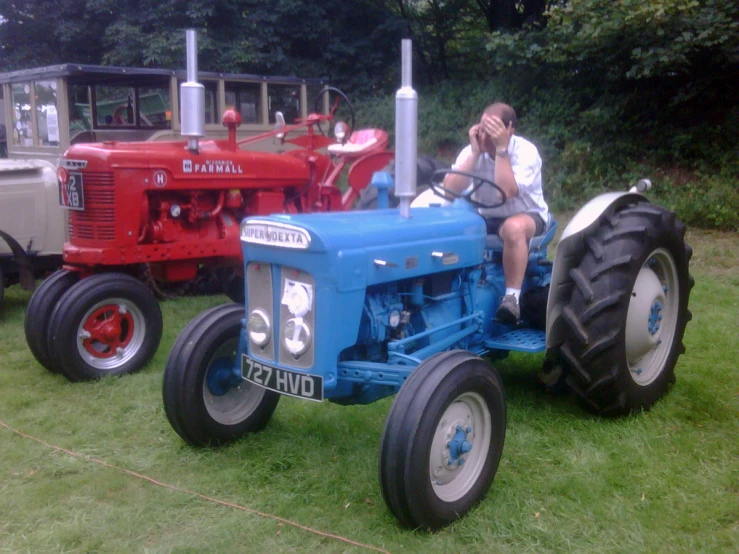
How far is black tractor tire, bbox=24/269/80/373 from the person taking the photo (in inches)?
175

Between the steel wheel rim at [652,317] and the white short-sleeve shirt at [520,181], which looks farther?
the white short-sleeve shirt at [520,181]

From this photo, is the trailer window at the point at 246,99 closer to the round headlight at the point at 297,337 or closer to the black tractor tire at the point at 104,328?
the black tractor tire at the point at 104,328

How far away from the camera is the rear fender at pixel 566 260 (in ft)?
11.7

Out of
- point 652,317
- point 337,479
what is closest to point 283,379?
point 337,479

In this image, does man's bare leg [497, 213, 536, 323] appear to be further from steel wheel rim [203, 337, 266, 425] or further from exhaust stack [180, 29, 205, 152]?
exhaust stack [180, 29, 205, 152]

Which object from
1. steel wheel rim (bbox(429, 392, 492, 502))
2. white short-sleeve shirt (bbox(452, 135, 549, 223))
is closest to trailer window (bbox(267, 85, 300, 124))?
white short-sleeve shirt (bbox(452, 135, 549, 223))

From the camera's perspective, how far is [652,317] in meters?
3.79

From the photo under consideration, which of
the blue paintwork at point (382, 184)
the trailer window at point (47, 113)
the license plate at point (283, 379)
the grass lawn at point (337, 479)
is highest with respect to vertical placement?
the trailer window at point (47, 113)

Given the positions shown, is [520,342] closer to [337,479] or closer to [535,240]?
[535,240]

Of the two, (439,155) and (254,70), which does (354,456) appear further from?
(254,70)

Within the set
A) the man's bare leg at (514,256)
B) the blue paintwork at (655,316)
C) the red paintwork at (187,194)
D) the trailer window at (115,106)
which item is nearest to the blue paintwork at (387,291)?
the man's bare leg at (514,256)

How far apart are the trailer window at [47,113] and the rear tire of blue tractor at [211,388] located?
416 cm

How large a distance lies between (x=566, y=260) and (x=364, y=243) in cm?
120

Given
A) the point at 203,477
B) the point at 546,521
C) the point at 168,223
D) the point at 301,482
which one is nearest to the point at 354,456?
the point at 301,482
